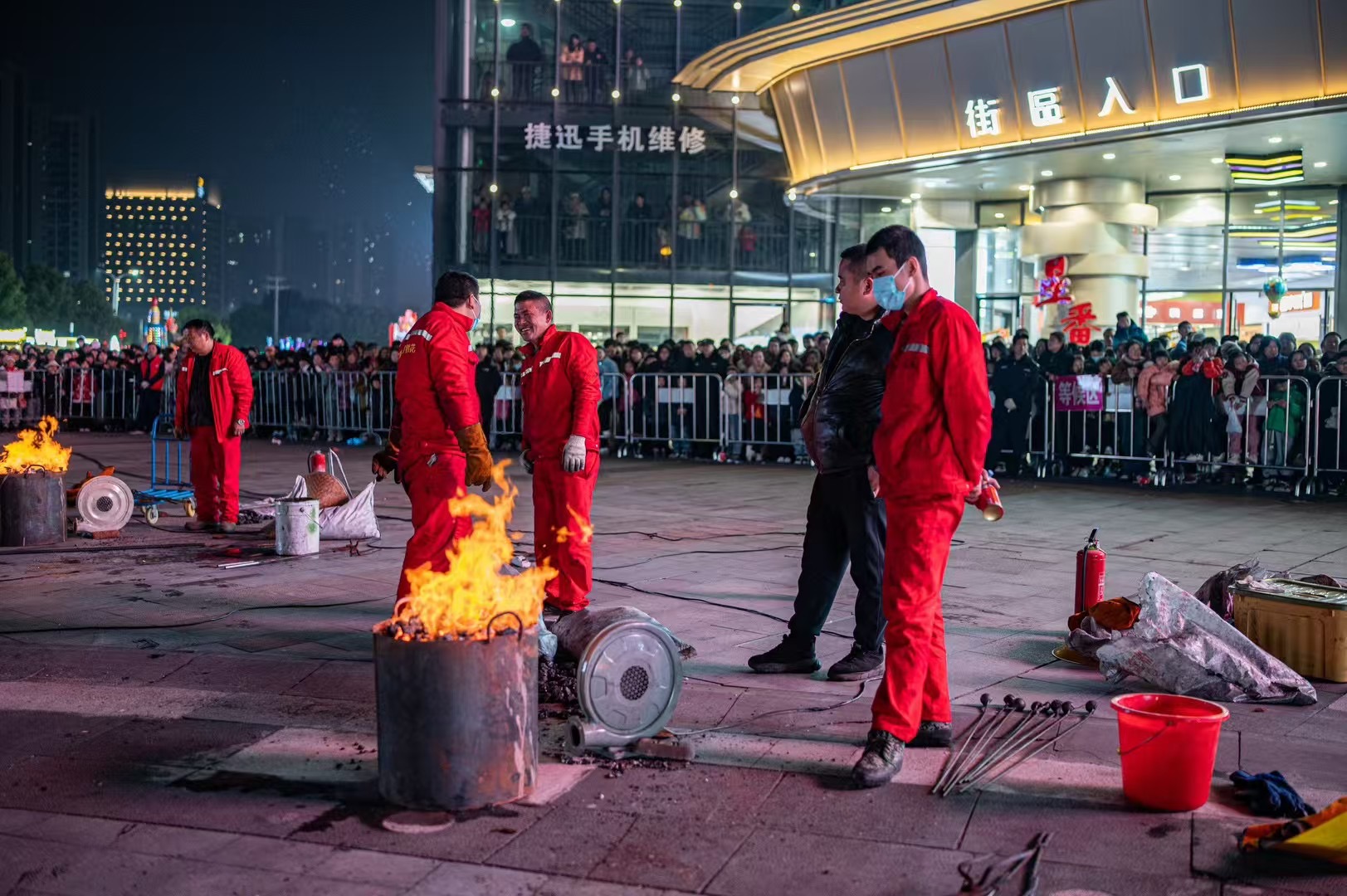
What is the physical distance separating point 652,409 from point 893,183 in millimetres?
6930

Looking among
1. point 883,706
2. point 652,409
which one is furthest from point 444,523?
point 652,409

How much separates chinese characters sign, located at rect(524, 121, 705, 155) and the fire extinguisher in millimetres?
27279

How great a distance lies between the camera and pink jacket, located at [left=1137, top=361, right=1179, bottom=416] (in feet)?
52.2

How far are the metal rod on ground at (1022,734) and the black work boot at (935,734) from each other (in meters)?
0.17

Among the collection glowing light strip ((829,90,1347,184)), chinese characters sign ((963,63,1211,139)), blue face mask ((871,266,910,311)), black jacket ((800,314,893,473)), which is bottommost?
black jacket ((800,314,893,473))

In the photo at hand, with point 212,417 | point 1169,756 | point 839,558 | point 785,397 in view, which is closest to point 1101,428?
point 785,397

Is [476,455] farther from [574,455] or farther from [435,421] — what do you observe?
[574,455]

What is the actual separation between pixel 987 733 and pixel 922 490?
1.12 meters

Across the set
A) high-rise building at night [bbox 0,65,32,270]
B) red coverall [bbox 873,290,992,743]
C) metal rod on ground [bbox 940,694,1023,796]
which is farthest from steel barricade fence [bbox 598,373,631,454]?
high-rise building at night [bbox 0,65,32,270]

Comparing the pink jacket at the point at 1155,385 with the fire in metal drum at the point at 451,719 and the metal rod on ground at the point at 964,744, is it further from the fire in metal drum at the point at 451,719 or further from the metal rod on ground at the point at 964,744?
the fire in metal drum at the point at 451,719

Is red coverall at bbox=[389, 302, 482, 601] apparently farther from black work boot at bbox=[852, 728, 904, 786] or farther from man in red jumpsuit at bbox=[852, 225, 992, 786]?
black work boot at bbox=[852, 728, 904, 786]

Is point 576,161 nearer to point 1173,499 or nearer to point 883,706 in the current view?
point 1173,499

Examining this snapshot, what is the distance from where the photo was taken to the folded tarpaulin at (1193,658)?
18.5 ft

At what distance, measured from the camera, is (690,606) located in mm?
7789
